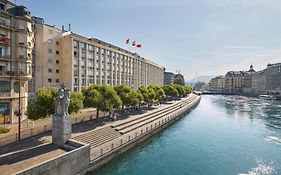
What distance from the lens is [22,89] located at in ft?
138

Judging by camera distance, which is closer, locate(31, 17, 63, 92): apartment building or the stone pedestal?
the stone pedestal

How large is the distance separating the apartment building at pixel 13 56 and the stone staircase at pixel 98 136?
15.1m

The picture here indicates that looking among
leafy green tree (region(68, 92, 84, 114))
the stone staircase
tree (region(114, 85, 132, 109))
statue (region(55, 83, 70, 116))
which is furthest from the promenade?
tree (region(114, 85, 132, 109))

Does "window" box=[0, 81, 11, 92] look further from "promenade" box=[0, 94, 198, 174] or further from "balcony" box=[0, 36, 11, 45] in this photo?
"promenade" box=[0, 94, 198, 174]

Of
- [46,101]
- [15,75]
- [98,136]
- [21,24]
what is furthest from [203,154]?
[21,24]

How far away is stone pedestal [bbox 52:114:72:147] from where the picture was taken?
2764cm

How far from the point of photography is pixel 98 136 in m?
33.6

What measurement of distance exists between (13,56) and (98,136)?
76.9 ft

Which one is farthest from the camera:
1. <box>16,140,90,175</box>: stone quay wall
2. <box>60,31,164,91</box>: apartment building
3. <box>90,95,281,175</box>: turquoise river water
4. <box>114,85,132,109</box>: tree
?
<box>60,31,164,91</box>: apartment building

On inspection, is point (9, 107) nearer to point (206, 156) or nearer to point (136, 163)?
point (136, 163)

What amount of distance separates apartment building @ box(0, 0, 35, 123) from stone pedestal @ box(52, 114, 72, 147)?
14.3m

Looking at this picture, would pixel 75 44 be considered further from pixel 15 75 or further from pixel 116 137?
pixel 116 137

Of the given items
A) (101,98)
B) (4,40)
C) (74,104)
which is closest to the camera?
(74,104)

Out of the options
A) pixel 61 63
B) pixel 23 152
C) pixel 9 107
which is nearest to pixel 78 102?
pixel 23 152
